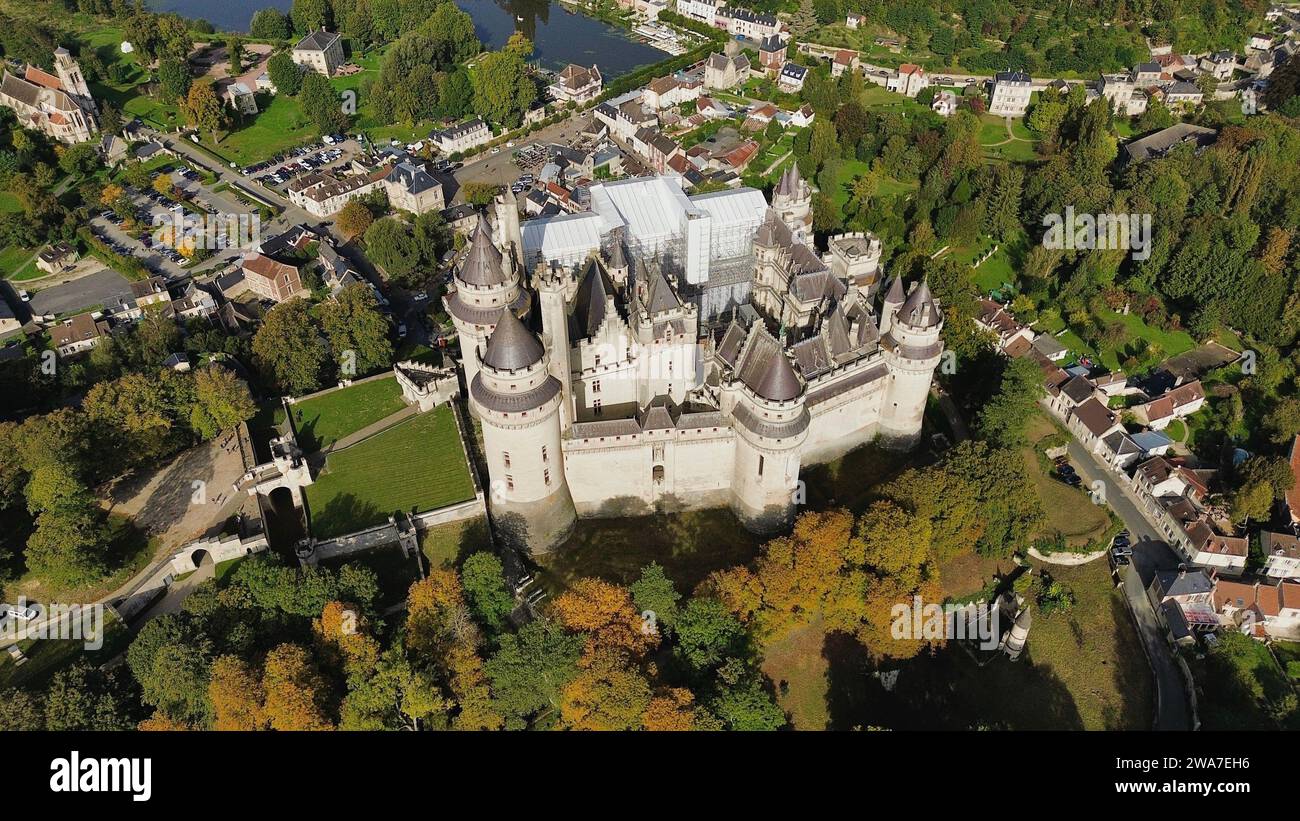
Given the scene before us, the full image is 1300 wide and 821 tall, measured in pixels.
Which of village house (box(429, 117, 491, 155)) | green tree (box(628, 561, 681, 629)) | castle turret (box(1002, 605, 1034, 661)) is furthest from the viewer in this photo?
village house (box(429, 117, 491, 155))

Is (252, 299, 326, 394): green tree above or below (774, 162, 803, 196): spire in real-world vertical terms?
below

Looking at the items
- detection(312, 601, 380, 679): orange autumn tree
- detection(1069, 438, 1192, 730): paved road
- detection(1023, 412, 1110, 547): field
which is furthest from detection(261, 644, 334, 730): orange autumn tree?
detection(1069, 438, 1192, 730): paved road

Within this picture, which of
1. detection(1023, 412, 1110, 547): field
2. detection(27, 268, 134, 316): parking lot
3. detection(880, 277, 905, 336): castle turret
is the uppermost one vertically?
detection(880, 277, 905, 336): castle turret

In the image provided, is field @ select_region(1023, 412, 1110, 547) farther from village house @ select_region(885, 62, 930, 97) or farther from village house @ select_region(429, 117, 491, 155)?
village house @ select_region(429, 117, 491, 155)

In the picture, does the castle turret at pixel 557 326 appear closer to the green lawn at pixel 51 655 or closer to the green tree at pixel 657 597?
the green tree at pixel 657 597

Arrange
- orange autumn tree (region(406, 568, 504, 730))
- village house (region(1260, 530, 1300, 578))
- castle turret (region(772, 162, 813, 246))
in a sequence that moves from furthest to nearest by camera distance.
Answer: castle turret (region(772, 162, 813, 246)), village house (region(1260, 530, 1300, 578)), orange autumn tree (region(406, 568, 504, 730))

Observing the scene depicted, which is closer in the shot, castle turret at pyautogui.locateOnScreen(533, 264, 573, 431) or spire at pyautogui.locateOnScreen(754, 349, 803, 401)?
castle turret at pyautogui.locateOnScreen(533, 264, 573, 431)

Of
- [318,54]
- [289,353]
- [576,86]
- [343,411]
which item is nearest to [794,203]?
[343,411]

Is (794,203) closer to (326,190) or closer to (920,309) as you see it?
(920,309)
